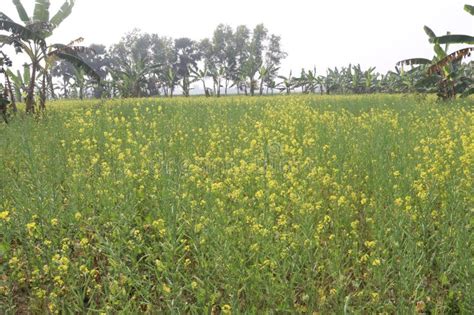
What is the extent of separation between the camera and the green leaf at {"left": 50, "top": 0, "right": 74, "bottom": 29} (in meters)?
13.3

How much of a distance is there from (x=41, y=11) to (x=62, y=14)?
2.06 ft

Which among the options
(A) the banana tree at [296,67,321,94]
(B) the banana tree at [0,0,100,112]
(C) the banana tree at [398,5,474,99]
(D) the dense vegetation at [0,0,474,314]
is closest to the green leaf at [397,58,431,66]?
(C) the banana tree at [398,5,474,99]

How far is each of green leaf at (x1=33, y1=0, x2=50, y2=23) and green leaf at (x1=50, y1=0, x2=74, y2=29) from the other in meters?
0.28

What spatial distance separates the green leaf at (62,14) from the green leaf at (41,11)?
28 centimetres

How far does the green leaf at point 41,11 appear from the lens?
13.2 meters

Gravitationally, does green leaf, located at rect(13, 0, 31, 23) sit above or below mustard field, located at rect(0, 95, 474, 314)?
above

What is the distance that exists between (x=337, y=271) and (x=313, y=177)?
191 centimetres

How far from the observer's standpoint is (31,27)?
12.8 metres

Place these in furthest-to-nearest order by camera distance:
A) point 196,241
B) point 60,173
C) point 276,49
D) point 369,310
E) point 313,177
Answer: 1. point 276,49
2. point 60,173
3. point 313,177
4. point 196,241
5. point 369,310

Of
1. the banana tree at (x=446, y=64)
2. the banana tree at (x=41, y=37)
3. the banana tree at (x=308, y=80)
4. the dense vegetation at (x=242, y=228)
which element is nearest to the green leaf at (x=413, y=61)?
the banana tree at (x=446, y=64)

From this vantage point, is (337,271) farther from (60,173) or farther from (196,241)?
(60,173)

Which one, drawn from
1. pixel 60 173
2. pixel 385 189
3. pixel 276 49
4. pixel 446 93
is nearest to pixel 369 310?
pixel 385 189

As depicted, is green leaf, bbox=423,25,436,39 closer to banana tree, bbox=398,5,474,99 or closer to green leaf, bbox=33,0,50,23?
banana tree, bbox=398,5,474,99

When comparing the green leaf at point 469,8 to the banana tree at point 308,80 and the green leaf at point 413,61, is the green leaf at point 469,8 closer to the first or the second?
the green leaf at point 413,61
